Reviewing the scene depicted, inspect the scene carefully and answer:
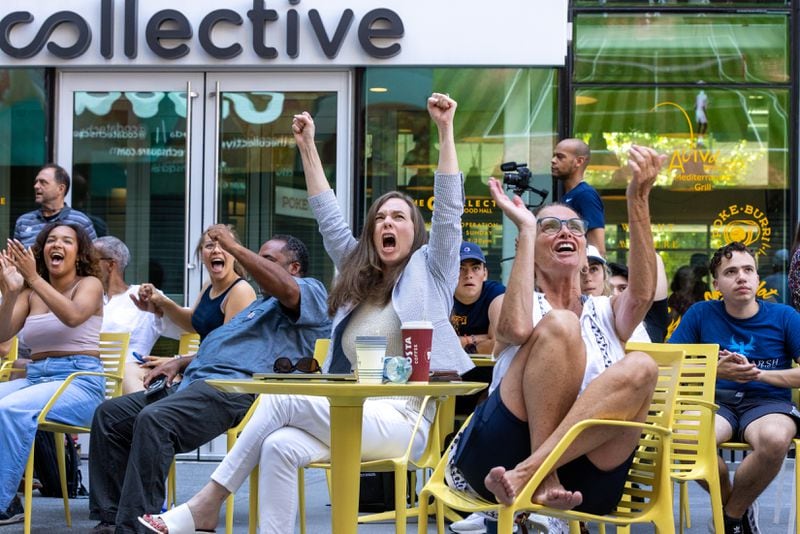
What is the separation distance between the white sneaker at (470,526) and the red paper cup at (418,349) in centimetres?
220

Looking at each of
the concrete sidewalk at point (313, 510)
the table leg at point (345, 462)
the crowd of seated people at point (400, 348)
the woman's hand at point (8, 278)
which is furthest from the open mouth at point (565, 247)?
the woman's hand at point (8, 278)

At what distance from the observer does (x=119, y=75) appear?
396 inches

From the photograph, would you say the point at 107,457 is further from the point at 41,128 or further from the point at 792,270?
the point at 41,128

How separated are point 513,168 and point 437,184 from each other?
418 centimetres

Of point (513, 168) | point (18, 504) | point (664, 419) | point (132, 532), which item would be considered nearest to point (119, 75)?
point (513, 168)

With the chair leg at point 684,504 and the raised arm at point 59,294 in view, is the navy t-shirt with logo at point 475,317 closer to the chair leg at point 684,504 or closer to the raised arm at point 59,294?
the chair leg at point 684,504

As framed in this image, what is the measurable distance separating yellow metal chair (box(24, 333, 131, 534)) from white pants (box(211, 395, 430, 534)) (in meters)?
1.33

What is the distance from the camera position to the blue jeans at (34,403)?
18.9ft

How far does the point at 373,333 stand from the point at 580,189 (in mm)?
3311

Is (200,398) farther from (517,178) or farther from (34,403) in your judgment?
(517,178)

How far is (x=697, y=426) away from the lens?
5.32m

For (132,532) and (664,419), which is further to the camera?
(132,532)

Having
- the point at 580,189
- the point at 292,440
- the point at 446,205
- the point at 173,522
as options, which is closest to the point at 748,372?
the point at 446,205

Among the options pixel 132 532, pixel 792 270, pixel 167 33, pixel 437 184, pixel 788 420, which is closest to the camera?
pixel 437 184
